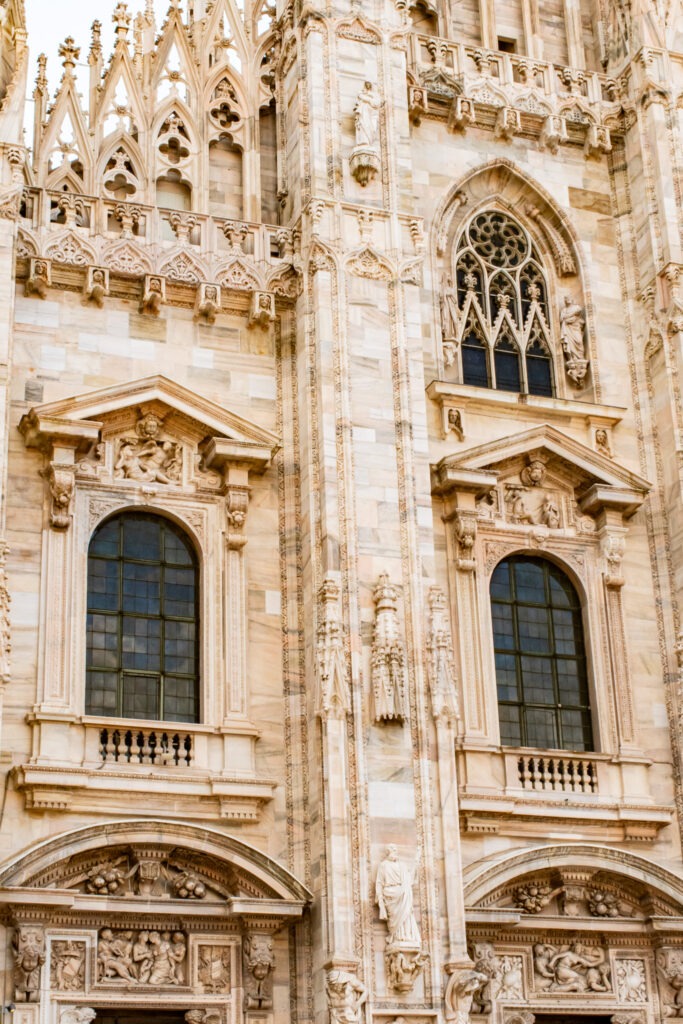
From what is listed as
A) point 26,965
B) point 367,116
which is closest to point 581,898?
point 26,965

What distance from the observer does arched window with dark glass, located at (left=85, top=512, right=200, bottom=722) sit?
782 inches

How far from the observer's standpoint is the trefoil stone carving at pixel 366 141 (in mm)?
22172

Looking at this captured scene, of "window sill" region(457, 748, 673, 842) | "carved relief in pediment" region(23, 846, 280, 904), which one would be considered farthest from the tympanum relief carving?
"window sill" region(457, 748, 673, 842)

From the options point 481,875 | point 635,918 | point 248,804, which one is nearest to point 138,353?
point 248,804

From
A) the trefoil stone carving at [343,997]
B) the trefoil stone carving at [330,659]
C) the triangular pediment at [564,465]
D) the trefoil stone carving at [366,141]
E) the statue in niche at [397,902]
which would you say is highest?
the trefoil stone carving at [366,141]

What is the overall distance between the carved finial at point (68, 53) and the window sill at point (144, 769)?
28.1ft

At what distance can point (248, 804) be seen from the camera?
19.5m

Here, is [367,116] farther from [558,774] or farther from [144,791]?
[144,791]

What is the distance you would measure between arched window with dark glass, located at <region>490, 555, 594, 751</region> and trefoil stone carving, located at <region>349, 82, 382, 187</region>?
16.5ft

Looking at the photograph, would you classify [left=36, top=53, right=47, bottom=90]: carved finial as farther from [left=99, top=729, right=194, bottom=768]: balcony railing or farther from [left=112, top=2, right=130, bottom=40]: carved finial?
[left=99, top=729, right=194, bottom=768]: balcony railing

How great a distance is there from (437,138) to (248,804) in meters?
9.62

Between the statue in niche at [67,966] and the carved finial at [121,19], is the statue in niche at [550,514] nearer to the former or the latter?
the statue in niche at [67,966]

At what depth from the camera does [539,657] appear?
856 inches

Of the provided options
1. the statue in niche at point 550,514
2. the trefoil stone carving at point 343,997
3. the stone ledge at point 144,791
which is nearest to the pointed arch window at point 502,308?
the statue in niche at point 550,514
